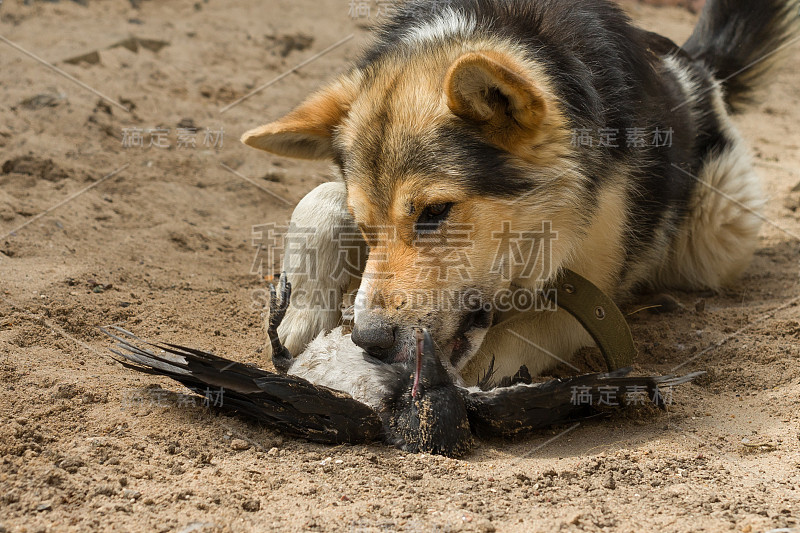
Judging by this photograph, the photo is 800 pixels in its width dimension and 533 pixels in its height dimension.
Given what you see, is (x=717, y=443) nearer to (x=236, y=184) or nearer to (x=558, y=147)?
(x=558, y=147)

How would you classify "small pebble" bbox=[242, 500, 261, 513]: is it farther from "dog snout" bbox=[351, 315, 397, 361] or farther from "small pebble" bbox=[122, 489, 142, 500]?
"dog snout" bbox=[351, 315, 397, 361]

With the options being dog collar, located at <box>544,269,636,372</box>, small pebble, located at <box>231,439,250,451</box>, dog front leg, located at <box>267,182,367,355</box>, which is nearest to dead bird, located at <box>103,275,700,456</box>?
small pebble, located at <box>231,439,250,451</box>

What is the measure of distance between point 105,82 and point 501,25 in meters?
5.17

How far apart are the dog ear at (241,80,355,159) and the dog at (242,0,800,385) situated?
0.04 ft

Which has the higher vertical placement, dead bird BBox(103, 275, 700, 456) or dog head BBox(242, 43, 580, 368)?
dog head BBox(242, 43, 580, 368)

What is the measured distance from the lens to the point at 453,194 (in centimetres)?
355

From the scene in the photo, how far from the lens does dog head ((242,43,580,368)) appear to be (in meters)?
3.46

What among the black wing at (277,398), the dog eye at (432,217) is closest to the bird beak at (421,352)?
the black wing at (277,398)

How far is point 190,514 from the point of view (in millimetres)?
2586

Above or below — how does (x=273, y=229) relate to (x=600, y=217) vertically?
below

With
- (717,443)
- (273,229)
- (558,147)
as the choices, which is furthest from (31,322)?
(717,443)

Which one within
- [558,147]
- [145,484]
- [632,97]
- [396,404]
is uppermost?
[632,97]

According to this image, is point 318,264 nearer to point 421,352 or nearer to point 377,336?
point 377,336

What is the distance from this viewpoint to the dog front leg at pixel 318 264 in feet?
14.3
